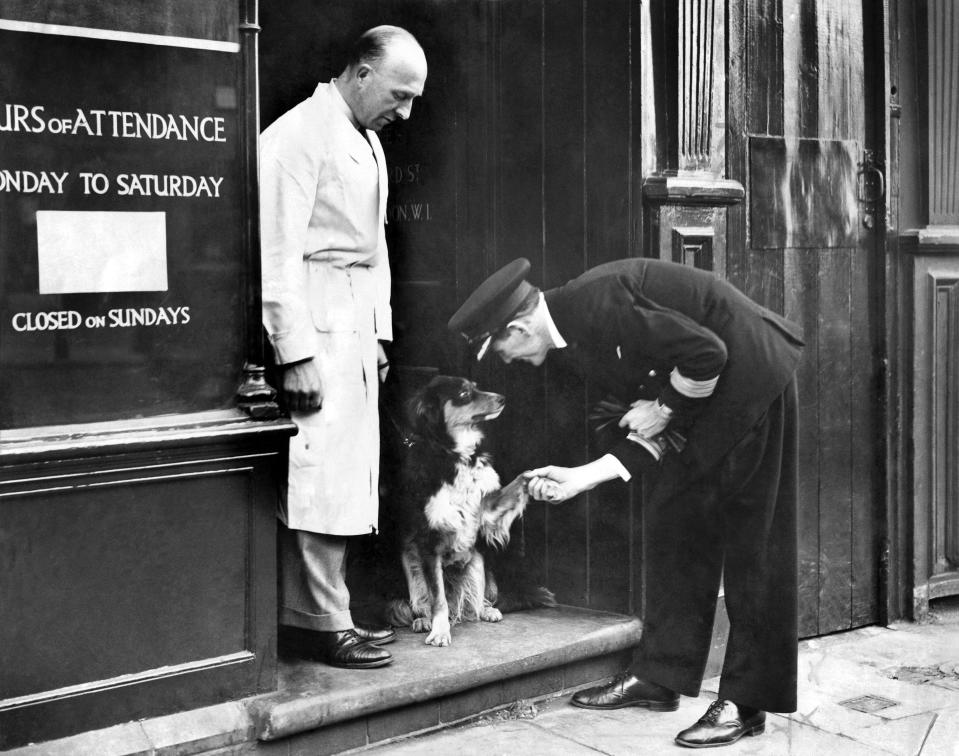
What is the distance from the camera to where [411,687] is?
173 inches

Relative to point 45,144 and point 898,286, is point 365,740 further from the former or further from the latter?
point 898,286

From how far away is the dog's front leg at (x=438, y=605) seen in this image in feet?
15.9

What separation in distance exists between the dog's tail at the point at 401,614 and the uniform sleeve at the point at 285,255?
128 centimetres

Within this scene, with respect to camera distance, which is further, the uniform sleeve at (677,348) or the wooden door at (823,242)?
the wooden door at (823,242)

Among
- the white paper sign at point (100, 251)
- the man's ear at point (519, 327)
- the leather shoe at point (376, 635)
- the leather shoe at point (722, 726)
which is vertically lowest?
the leather shoe at point (722, 726)

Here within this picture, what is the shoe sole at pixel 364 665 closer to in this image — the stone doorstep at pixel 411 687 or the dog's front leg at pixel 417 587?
the stone doorstep at pixel 411 687

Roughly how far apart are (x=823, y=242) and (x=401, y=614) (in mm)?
2572

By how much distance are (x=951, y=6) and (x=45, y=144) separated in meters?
4.46

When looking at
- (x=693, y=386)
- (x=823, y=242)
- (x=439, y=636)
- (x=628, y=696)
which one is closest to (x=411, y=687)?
(x=439, y=636)

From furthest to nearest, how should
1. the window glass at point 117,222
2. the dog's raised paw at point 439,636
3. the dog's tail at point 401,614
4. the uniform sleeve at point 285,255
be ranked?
the dog's tail at point 401,614 < the dog's raised paw at point 439,636 < the uniform sleeve at point 285,255 < the window glass at point 117,222

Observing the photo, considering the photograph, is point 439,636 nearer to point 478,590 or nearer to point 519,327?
point 478,590

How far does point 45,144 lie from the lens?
3.66 metres

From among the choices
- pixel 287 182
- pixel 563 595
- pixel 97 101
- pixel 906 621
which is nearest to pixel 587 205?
pixel 287 182

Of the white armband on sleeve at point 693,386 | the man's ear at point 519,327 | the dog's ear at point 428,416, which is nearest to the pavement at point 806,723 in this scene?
the dog's ear at point 428,416
